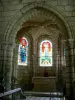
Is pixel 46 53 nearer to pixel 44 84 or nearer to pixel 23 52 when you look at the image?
pixel 23 52

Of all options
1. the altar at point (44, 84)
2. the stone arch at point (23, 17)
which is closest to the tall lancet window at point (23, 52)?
the altar at point (44, 84)

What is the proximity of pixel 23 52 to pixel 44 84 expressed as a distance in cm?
326

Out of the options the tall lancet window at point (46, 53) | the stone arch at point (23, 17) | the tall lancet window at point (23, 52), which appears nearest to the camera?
the stone arch at point (23, 17)

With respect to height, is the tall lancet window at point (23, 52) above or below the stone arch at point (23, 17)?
below

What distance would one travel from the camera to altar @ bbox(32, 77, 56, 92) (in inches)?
526

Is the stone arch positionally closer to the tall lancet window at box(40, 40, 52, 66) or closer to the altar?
the altar

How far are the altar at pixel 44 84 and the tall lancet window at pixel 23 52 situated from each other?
76.4 inches

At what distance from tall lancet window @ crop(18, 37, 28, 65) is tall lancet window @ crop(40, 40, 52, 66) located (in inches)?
54.6

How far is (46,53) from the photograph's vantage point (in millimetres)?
15602

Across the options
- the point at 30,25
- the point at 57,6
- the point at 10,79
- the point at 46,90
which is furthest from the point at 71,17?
the point at 46,90

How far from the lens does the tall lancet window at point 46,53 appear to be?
605 inches

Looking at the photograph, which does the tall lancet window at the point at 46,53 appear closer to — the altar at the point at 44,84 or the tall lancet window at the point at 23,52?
the tall lancet window at the point at 23,52

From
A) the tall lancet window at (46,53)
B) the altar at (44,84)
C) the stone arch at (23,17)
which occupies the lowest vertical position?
the altar at (44,84)

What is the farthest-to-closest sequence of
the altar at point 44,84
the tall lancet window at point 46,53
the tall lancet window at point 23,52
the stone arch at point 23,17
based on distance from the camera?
the tall lancet window at point 46,53, the tall lancet window at point 23,52, the altar at point 44,84, the stone arch at point 23,17
